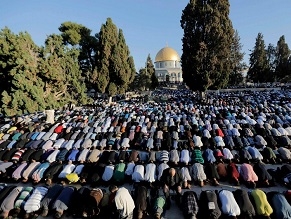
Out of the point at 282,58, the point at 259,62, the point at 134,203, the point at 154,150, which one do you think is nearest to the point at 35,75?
the point at 154,150

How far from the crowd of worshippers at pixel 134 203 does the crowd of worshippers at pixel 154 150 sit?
1005 millimetres

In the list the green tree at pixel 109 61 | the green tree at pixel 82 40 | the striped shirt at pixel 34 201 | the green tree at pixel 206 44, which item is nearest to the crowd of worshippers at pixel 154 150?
the striped shirt at pixel 34 201

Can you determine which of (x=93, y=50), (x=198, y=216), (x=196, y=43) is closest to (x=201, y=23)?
(x=196, y=43)

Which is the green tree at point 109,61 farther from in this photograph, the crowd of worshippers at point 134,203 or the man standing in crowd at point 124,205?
the man standing in crowd at point 124,205

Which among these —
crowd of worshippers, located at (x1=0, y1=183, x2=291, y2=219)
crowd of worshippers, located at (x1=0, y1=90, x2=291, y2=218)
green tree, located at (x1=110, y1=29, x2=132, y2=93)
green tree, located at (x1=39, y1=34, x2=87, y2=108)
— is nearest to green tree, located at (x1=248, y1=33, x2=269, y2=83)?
green tree, located at (x1=110, y1=29, x2=132, y2=93)

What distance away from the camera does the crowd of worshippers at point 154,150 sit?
8.97 m

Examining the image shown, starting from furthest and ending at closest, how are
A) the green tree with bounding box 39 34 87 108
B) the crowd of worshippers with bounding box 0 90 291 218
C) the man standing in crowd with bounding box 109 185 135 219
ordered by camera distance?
the green tree with bounding box 39 34 87 108 → the crowd of worshippers with bounding box 0 90 291 218 → the man standing in crowd with bounding box 109 185 135 219

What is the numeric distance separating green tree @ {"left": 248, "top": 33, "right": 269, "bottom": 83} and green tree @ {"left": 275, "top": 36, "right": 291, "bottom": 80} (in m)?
4.57

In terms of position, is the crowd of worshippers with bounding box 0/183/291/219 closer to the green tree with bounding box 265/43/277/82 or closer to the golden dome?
the green tree with bounding box 265/43/277/82

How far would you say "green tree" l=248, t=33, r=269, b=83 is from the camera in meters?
48.3

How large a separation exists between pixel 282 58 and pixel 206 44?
32.0 m

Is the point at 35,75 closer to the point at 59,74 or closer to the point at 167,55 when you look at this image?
the point at 59,74

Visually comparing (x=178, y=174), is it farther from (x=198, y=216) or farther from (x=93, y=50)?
(x=93, y=50)

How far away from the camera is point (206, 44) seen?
27625 mm
